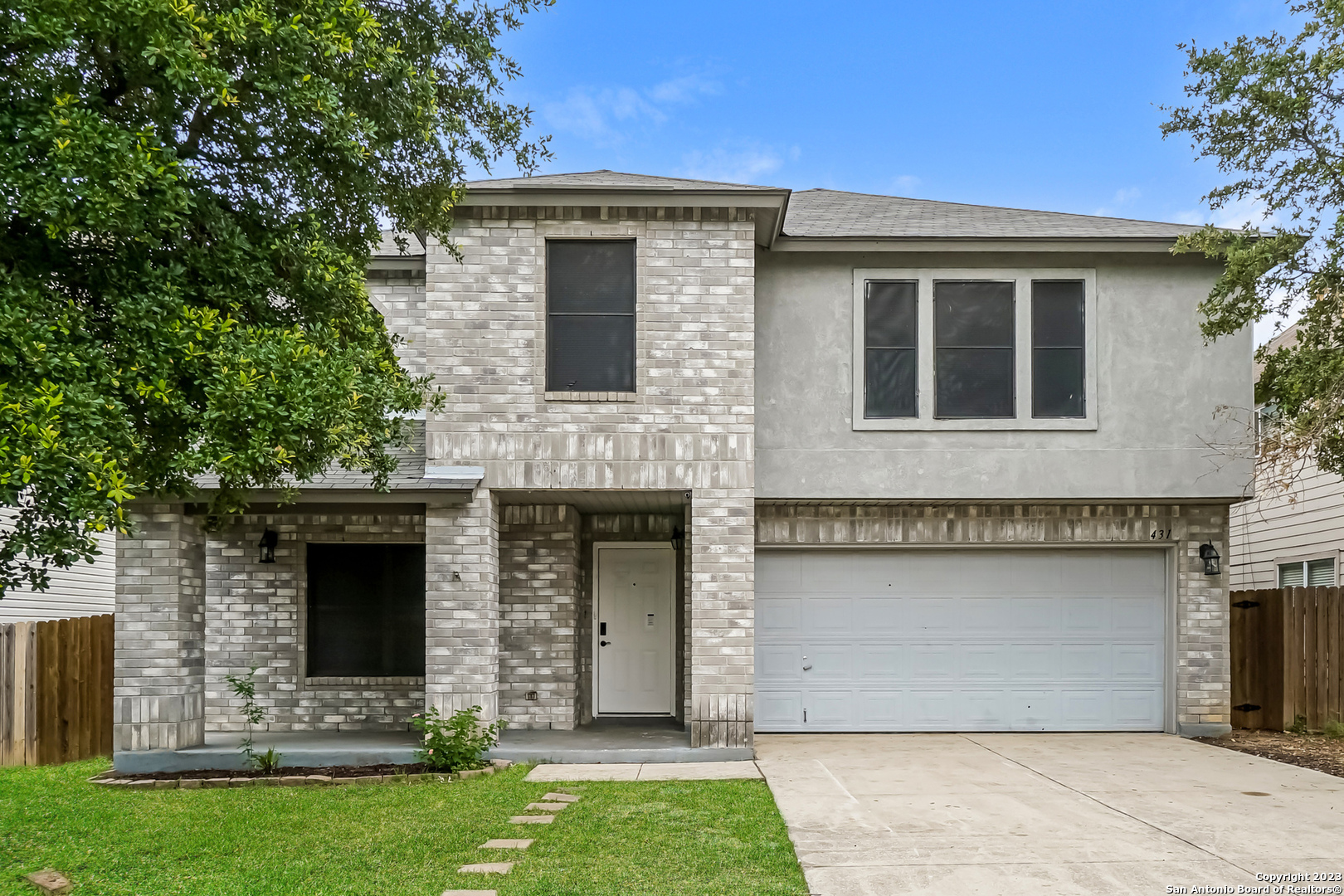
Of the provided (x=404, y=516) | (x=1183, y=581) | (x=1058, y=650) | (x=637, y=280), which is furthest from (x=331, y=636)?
(x=1183, y=581)

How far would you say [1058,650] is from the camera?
12.1 meters

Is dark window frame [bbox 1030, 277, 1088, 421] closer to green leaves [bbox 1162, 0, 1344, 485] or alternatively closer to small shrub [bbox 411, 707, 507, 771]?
green leaves [bbox 1162, 0, 1344, 485]

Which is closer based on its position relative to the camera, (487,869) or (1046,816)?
(487,869)

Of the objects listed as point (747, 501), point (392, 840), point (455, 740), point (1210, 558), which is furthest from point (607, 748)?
point (1210, 558)

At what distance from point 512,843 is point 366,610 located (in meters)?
5.99

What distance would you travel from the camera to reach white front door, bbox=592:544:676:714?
505 inches

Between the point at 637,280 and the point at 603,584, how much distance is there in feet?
13.7

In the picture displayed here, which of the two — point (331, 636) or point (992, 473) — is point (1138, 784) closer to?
point (992, 473)

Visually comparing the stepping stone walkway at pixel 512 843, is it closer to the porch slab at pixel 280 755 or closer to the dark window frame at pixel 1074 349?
the porch slab at pixel 280 755

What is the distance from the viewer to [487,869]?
6246mm

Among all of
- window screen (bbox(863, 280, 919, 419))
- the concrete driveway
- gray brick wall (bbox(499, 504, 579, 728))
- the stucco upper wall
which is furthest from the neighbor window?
gray brick wall (bbox(499, 504, 579, 728))

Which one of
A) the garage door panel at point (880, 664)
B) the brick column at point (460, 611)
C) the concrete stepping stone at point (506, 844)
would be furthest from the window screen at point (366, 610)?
the concrete stepping stone at point (506, 844)

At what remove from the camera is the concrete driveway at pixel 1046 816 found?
6105 millimetres

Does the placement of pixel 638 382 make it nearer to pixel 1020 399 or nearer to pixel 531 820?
pixel 1020 399
